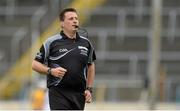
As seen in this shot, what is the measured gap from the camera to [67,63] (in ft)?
33.8

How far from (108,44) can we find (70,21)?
781 inches

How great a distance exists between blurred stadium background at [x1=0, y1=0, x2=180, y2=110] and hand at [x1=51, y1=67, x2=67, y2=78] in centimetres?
1519

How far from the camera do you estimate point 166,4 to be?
31969mm

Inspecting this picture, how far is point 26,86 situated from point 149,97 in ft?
17.7

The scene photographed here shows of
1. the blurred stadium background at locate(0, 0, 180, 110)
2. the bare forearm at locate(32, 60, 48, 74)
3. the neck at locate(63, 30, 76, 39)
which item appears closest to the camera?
the bare forearm at locate(32, 60, 48, 74)

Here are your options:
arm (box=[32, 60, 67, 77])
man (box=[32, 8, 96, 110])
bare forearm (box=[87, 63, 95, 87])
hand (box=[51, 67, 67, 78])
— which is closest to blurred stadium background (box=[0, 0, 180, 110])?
bare forearm (box=[87, 63, 95, 87])

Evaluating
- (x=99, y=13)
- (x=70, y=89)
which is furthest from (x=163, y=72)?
(x=70, y=89)

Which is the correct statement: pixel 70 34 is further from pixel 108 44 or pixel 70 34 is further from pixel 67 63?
pixel 108 44

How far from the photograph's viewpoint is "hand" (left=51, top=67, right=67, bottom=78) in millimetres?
10086

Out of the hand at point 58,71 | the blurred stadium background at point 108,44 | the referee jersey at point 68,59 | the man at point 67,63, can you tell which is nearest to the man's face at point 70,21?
the man at point 67,63

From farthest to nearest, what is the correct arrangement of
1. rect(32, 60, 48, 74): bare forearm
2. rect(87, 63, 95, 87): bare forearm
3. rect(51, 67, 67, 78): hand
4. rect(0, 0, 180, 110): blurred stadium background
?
rect(0, 0, 180, 110): blurred stadium background, rect(87, 63, 95, 87): bare forearm, rect(32, 60, 48, 74): bare forearm, rect(51, 67, 67, 78): hand

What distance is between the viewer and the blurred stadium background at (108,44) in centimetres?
2688

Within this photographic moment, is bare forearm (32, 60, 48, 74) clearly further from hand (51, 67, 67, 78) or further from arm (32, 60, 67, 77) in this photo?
hand (51, 67, 67, 78)

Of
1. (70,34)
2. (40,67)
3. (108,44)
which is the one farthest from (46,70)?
(108,44)
